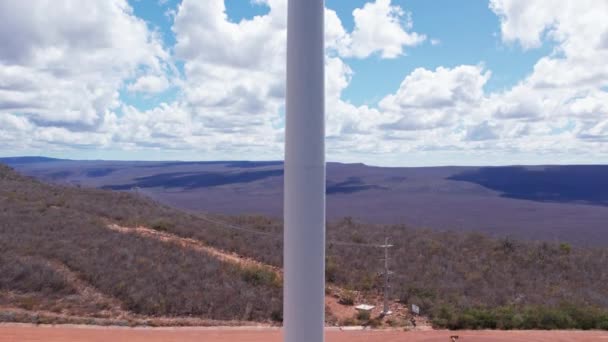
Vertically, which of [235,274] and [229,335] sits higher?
[235,274]

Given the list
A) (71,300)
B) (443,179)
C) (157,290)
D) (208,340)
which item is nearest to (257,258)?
(157,290)

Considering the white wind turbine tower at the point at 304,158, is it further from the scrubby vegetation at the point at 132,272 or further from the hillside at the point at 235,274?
the scrubby vegetation at the point at 132,272

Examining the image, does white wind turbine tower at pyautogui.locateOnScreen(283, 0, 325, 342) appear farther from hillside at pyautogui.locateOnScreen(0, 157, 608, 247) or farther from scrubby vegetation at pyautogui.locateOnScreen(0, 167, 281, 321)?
hillside at pyautogui.locateOnScreen(0, 157, 608, 247)

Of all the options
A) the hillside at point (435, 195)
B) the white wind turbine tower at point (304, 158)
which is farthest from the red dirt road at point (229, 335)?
the hillside at point (435, 195)

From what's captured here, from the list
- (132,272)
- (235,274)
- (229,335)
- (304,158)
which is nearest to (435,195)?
(235,274)

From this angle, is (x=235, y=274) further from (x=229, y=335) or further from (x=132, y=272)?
(x=229, y=335)

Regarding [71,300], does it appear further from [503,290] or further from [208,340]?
[503,290]

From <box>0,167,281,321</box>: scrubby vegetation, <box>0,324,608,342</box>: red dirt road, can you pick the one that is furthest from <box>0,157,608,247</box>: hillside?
<box>0,324,608,342</box>: red dirt road
